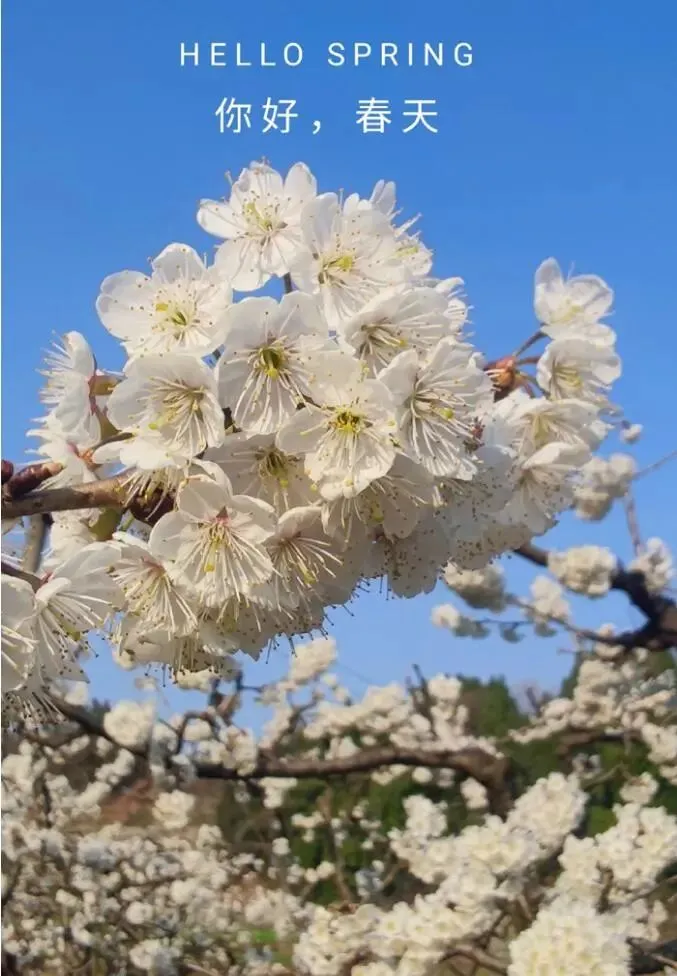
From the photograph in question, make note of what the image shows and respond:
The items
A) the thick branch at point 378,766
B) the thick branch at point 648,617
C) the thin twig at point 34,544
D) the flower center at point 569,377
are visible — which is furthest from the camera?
the thick branch at point 378,766

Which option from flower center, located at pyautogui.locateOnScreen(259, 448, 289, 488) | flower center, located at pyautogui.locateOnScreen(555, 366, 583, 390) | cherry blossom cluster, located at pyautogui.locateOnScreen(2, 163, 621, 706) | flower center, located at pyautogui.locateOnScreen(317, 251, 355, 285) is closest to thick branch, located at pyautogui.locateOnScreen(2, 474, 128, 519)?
cherry blossom cluster, located at pyautogui.locateOnScreen(2, 163, 621, 706)

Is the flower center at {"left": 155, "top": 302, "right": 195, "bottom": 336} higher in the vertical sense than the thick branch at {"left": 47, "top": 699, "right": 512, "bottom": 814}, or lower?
lower

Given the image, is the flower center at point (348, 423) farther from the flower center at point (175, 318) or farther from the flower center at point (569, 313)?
the flower center at point (569, 313)

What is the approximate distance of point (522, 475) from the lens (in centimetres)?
132

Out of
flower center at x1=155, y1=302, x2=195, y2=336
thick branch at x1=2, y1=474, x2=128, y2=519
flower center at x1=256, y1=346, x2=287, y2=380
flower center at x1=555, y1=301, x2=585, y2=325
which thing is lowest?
thick branch at x1=2, y1=474, x2=128, y2=519

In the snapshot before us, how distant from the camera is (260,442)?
1.03 m

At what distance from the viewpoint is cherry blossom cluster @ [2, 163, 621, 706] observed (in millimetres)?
1022

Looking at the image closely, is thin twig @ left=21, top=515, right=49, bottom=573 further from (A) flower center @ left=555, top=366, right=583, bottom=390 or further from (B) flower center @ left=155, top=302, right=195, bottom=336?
(A) flower center @ left=555, top=366, right=583, bottom=390

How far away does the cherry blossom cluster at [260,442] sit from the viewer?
3.35 feet

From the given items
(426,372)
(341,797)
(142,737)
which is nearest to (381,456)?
(426,372)

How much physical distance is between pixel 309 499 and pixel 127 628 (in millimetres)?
279

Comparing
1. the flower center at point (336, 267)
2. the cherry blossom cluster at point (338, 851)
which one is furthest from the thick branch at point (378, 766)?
the flower center at point (336, 267)

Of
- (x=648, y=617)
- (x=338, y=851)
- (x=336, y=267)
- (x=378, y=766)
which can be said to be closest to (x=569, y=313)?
(x=336, y=267)

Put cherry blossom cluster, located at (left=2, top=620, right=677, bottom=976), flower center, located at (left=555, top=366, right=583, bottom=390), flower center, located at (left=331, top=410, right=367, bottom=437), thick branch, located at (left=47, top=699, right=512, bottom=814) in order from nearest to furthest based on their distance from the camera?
1. flower center, located at (left=331, top=410, right=367, bottom=437)
2. flower center, located at (left=555, top=366, right=583, bottom=390)
3. cherry blossom cluster, located at (left=2, top=620, right=677, bottom=976)
4. thick branch, located at (left=47, top=699, right=512, bottom=814)
